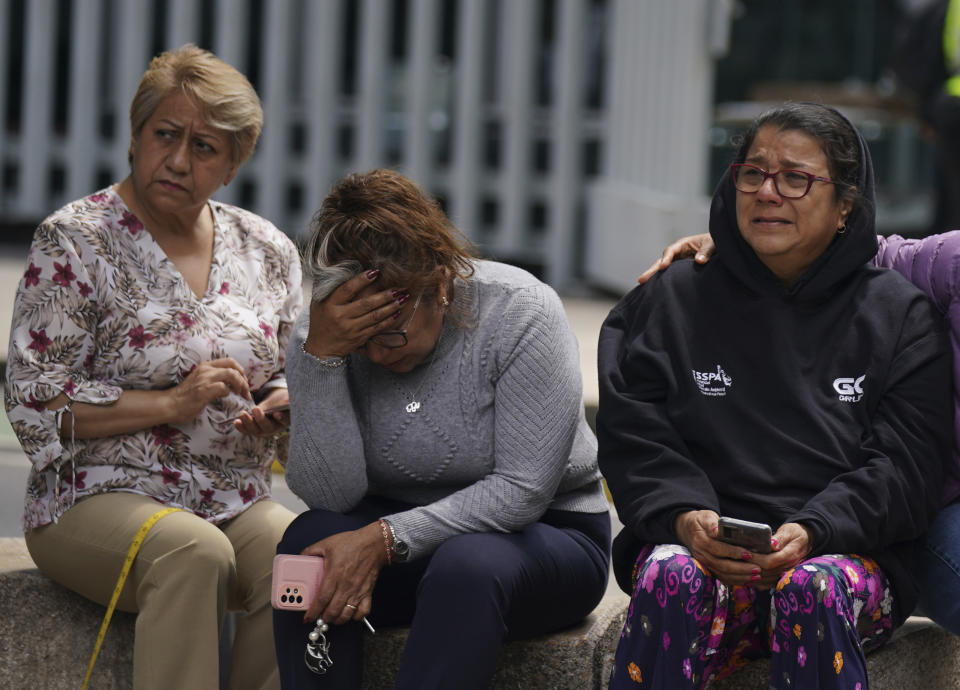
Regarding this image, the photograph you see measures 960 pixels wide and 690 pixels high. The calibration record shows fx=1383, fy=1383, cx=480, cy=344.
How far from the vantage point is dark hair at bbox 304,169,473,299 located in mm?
2564

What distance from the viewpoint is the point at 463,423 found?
2.68 meters

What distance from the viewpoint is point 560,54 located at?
666cm

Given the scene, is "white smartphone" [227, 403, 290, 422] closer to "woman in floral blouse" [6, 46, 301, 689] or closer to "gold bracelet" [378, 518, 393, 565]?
"woman in floral blouse" [6, 46, 301, 689]

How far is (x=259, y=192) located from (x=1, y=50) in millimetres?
1550

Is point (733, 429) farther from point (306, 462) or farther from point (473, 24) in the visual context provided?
point (473, 24)

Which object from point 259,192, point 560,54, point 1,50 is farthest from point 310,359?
point 1,50

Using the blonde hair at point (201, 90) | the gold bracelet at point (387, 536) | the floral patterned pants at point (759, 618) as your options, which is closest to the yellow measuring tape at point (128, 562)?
the gold bracelet at point (387, 536)

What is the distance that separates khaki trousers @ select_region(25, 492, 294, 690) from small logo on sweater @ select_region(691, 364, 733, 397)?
3.09 ft

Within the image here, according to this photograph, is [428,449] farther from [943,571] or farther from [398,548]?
[943,571]

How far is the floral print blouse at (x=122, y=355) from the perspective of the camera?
279 centimetres

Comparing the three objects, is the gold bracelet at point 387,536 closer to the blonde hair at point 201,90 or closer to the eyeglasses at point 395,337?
the eyeglasses at point 395,337

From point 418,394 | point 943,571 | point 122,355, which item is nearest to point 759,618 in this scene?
point 943,571

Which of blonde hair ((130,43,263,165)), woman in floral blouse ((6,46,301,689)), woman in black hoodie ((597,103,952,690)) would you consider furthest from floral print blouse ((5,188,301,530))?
woman in black hoodie ((597,103,952,690))

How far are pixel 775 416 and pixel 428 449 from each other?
67 centimetres
